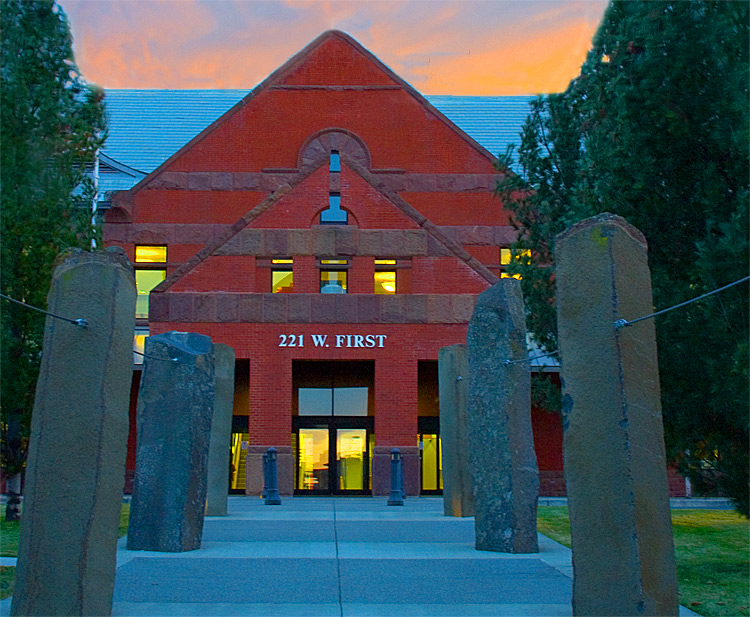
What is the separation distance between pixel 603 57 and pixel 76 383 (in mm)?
11179

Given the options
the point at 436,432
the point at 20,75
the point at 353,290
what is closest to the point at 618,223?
the point at 20,75

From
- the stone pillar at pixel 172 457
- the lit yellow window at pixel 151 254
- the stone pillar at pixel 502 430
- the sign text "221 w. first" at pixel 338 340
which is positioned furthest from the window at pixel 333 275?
the stone pillar at pixel 172 457

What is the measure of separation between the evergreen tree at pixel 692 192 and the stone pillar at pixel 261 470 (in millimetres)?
17216

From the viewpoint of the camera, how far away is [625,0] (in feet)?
41.7

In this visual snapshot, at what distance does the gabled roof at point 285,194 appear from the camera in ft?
94.4

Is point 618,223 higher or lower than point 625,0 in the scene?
lower

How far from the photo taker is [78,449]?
23.8 feet

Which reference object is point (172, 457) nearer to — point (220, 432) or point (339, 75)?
point (220, 432)

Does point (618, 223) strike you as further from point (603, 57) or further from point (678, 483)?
point (678, 483)

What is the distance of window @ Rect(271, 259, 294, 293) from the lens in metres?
29.1

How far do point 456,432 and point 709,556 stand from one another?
234 inches

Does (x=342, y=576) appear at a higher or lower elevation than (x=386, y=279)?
lower

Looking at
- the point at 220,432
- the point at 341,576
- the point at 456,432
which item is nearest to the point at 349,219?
the point at 456,432

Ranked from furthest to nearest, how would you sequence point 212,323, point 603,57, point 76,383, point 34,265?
1. point 212,323
2. point 34,265
3. point 603,57
4. point 76,383
